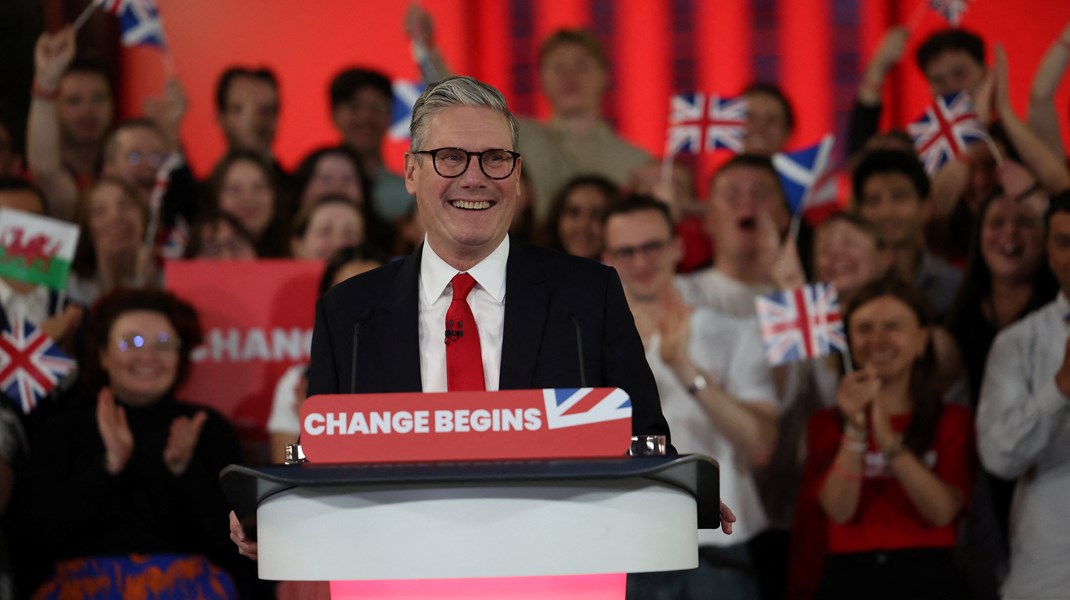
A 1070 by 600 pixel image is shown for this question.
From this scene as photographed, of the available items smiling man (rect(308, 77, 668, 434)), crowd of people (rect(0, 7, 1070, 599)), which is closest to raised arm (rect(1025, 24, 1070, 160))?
crowd of people (rect(0, 7, 1070, 599))

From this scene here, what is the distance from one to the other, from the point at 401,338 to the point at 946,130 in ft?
10.6

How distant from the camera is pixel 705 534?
151 inches

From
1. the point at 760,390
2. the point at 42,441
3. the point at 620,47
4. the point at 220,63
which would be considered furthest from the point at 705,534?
the point at 220,63

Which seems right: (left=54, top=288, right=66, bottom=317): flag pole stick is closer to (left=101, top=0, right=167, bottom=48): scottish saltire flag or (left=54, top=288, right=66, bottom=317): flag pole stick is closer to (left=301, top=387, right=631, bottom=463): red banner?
(left=101, top=0, right=167, bottom=48): scottish saltire flag

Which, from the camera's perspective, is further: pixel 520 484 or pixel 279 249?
pixel 279 249

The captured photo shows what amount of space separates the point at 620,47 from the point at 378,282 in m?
4.40

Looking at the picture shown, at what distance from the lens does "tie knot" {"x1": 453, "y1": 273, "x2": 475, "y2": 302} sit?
1959 millimetres

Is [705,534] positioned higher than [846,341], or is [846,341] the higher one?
[846,341]

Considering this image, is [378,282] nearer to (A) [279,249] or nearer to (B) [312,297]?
(B) [312,297]

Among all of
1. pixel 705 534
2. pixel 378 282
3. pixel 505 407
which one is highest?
pixel 378 282

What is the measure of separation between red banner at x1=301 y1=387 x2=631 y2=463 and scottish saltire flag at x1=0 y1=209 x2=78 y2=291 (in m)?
2.84

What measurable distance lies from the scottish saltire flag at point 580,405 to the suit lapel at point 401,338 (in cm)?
42

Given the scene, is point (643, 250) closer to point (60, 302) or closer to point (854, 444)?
point (854, 444)

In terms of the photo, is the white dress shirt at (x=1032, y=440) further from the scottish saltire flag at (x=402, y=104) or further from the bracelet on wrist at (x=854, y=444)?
the scottish saltire flag at (x=402, y=104)
